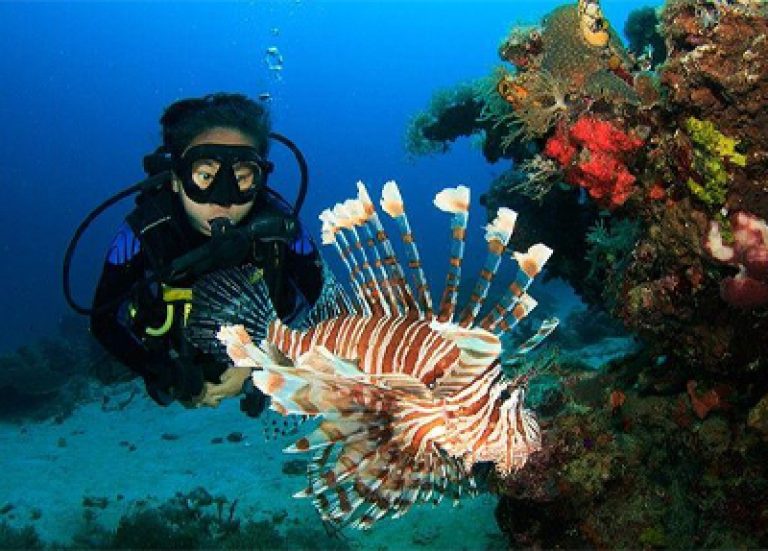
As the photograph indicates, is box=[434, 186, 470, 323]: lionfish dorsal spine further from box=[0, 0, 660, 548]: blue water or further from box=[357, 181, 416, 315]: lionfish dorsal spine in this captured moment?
box=[0, 0, 660, 548]: blue water

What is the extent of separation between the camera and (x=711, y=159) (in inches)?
97.0

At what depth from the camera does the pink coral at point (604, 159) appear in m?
3.03

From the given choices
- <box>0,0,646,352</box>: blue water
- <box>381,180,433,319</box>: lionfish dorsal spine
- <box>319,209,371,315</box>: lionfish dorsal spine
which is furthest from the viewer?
<box>0,0,646,352</box>: blue water

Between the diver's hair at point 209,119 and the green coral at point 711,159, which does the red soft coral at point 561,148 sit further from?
the diver's hair at point 209,119

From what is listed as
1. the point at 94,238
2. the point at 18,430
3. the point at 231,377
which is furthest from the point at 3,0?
the point at 231,377

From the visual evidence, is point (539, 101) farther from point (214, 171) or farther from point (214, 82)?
point (214, 82)

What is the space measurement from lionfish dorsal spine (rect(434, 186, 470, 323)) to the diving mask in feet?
6.32

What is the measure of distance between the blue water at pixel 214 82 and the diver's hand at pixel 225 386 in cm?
5615

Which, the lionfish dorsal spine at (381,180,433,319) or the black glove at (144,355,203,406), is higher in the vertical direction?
the black glove at (144,355,203,406)

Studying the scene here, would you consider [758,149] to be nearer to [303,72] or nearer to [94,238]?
[94,238]

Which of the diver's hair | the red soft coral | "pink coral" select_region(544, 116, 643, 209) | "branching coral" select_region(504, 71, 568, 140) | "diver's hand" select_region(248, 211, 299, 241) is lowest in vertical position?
"pink coral" select_region(544, 116, 643, 209)

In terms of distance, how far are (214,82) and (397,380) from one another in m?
110

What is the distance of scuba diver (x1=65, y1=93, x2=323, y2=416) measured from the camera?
12.5ft

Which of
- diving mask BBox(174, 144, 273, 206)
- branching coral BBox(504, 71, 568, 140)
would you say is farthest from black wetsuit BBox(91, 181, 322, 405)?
branching coral BBox(504, 71, 568, 140)
